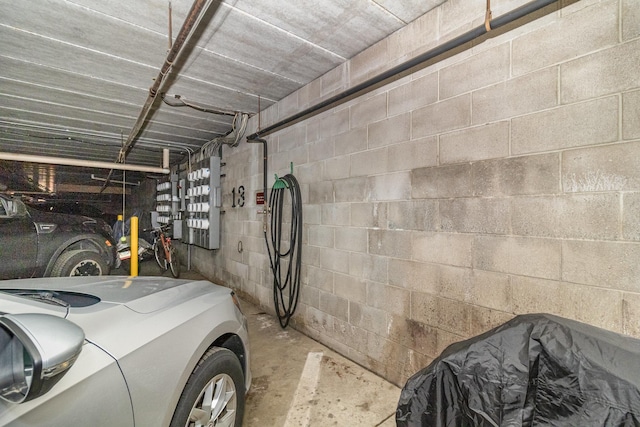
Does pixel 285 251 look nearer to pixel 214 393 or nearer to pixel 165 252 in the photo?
pixel 214 393

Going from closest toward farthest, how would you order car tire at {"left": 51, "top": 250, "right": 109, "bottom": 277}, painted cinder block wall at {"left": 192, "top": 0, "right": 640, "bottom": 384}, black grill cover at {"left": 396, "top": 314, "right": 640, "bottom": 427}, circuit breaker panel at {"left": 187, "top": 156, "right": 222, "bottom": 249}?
black grill cover at {"left": 396, "top": 314, "right": 640, "bottom": 427}
painted cinder block wall at {"left": 192, "top": 0, "right": 640, "bottom": 384}
car tire at {"left": 51, "top": 250, "right": 109, "bottom": 277}
circuit breaker panel at {"left": 187, "top": 156, "right": 222, "bottom": 249}

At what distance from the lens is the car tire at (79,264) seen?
3.90 meters

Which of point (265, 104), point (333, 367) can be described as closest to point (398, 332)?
point (333, 367)

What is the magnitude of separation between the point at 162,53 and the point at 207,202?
3.12m

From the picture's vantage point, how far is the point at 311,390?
2238mm

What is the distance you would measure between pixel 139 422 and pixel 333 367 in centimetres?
Answer: 185

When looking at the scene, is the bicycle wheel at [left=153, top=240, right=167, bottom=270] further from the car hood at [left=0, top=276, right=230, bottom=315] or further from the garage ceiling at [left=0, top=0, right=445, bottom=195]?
the car hood at [left=0, top=276, right=230, bottom=315]

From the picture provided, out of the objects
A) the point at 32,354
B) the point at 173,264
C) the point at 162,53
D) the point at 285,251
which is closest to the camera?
the point at 32,354

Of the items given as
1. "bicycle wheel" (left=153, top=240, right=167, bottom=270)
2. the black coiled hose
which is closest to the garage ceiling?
the black coiled hose

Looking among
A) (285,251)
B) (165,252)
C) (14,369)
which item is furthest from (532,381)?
(165,252)

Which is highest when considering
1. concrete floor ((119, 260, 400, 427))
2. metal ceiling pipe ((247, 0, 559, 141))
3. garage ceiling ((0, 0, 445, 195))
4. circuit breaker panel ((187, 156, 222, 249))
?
garage ceiling ((0, 0, 445, 195))

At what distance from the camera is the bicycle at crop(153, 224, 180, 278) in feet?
20.0

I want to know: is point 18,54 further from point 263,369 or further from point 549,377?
point 549,377

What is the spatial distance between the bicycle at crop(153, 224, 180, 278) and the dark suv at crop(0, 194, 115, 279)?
1547 mm
